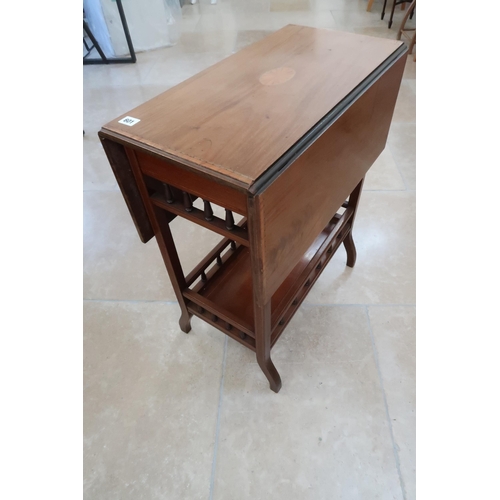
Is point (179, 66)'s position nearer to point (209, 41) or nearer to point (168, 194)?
point (209, 41)

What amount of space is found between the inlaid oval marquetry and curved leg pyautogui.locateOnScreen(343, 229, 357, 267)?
32.7 inches

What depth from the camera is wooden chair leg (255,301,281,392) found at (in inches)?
39.6

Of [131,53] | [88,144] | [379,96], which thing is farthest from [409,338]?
[131,53]

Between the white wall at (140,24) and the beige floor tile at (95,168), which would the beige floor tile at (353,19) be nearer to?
the white wall at (140,24)

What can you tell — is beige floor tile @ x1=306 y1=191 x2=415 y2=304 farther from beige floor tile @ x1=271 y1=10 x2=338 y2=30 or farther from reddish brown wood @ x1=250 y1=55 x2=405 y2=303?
beige floor tile @ x1=271 y1=10 x2=338 y2=30

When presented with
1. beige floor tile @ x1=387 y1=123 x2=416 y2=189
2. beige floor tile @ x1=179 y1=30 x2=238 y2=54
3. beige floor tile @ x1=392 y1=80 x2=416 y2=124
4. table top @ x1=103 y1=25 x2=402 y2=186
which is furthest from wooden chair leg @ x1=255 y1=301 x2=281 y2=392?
beige floor tile @ x1=179 y1=30 x2=238 y2=54

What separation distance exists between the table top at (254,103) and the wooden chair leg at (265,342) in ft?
1.47

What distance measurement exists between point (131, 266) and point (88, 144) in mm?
1287

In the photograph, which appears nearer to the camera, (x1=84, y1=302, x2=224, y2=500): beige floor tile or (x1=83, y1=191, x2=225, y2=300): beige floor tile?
(x1=84, y1=302, x2=224, y2=500): beige floor tile

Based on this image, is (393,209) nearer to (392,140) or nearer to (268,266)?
(392,140)

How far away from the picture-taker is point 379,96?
3.33 ft

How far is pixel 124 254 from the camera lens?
1849 mm

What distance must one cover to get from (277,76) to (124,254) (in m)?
1.26

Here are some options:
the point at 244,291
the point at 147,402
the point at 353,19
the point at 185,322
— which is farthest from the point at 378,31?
the point at 147,402
